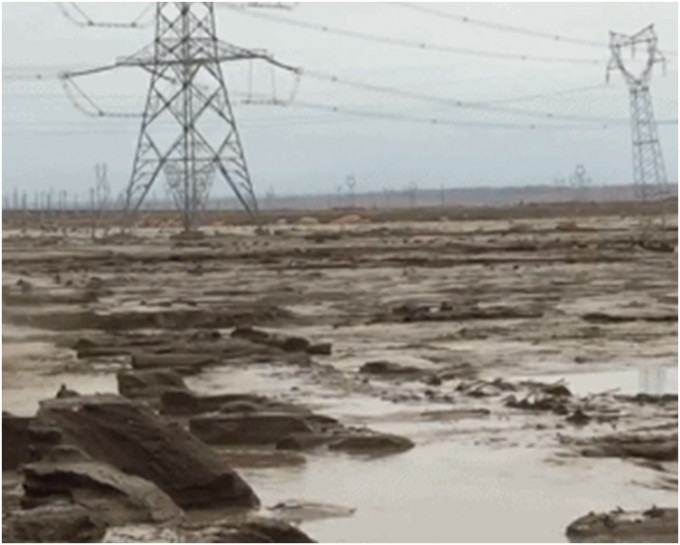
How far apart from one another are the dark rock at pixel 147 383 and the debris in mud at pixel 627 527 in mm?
6608

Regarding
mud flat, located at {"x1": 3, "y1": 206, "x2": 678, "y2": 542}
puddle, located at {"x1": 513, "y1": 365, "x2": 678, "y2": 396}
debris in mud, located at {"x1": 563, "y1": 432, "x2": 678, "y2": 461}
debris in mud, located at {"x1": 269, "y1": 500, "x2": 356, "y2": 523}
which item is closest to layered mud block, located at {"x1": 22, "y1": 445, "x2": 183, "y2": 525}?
mud flat, located at {"x1": 3, "y1": 206, "x2": 678, "y2": 542}

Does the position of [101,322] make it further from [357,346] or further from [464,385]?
[464,385]

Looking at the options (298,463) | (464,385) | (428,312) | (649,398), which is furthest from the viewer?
(428,312)

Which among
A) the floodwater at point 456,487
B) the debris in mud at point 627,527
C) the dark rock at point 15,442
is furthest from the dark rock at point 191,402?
the debris in mud at point 627,527

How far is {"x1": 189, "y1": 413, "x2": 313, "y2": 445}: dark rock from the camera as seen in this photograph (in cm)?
1311

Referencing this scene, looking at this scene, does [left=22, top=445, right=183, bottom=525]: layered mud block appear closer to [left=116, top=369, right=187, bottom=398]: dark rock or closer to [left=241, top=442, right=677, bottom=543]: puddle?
[left=241, top=442, right=677, bottom=543]: puddle

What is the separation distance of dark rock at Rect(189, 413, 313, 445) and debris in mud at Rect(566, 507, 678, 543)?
3.98m

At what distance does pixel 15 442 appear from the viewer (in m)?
11.7

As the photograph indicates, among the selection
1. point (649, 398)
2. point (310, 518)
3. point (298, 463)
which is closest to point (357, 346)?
point (649, 398)

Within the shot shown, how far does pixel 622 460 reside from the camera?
12.3m

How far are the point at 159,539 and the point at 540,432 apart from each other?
555 cm

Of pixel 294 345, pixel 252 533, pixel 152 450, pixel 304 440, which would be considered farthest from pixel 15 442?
pixel 294 345

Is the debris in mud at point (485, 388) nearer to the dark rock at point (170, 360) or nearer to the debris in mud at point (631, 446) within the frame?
the debris in mud at point (631, 446)

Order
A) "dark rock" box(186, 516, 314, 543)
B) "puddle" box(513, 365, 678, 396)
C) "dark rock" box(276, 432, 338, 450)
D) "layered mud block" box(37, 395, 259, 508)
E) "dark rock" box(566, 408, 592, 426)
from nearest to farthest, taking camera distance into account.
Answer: "dark rock" box(186, 516, 314, 543)
"layered mud block" box(37, 395, 259, 508)
"dark rock" box(276, 432, 338, 450)
"dark rock" box(566, 408, 592, 426)
"puddle" box(513, 365, 678, 396)
